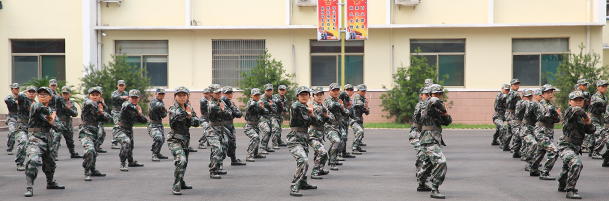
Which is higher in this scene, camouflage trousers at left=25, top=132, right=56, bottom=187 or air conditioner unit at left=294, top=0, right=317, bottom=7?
air conditioner unit at left=294, top=0, right=317, bottom=7

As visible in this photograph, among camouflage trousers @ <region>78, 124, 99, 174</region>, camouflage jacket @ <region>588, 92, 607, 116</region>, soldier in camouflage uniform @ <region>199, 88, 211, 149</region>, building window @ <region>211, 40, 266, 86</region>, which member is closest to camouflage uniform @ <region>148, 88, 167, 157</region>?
soldier in camouflage uniform @ <region>199, 88, 211, 149</region>

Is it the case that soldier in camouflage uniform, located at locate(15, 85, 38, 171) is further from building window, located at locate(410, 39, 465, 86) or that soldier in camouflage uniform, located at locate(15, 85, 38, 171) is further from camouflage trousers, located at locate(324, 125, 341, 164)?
building window, located at locate(410, 39, 465, 86)

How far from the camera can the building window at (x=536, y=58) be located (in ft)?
87.8

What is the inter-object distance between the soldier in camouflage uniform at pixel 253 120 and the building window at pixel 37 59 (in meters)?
17.3

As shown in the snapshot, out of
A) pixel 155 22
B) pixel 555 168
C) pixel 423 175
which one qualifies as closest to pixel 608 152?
pixel 555 168

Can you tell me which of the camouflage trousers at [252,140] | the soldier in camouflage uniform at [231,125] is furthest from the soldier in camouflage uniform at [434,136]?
the camouflage trousers at [252,140]

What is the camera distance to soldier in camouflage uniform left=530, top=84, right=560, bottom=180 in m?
→ 11.0

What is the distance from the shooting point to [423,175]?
974cm

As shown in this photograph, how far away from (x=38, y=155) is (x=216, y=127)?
3.67 metres

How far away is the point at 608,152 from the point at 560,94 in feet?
41.8

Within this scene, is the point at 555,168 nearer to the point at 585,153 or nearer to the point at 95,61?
the point at 585,153

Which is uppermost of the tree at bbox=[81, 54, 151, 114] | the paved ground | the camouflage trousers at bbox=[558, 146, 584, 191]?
the tree at bbox=[81, 54, 151, 114]

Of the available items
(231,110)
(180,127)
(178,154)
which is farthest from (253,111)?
(178,154)

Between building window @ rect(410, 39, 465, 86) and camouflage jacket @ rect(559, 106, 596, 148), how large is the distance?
17.7 m
